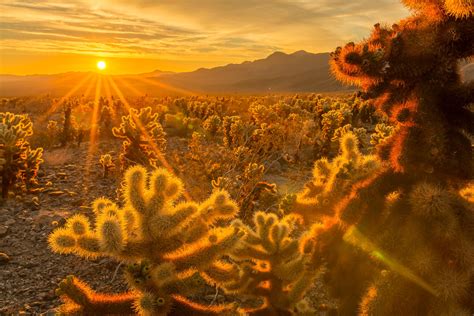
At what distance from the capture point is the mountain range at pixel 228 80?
115 m

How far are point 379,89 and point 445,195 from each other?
Result: 2.60 feet

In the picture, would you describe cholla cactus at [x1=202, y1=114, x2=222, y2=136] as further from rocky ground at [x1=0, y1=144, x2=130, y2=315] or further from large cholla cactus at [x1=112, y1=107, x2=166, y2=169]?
rocky ground at [x1=0, y1=144, x2=130, y2=315]

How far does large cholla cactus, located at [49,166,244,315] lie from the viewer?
311 cm

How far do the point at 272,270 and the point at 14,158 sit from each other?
5.77 metres

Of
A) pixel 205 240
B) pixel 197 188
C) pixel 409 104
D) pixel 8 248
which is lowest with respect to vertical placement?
pixel 8 248

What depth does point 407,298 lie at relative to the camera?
2.88 metres

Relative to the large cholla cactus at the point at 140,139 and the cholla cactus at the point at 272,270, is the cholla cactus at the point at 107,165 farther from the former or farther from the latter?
the cholla cactus at the point at 272,270

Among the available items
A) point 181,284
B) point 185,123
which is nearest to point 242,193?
point 181,284

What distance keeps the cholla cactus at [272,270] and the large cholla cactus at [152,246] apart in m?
0.30

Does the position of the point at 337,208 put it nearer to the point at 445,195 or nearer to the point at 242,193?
the point at 445,195

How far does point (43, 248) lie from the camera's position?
5.61 meters

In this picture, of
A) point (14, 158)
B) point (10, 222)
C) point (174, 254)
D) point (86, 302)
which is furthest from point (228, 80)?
point (86, 302)

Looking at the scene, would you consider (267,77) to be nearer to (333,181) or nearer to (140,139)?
(140,139)

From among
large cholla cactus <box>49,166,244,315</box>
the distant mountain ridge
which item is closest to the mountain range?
the distant mountain ridge
